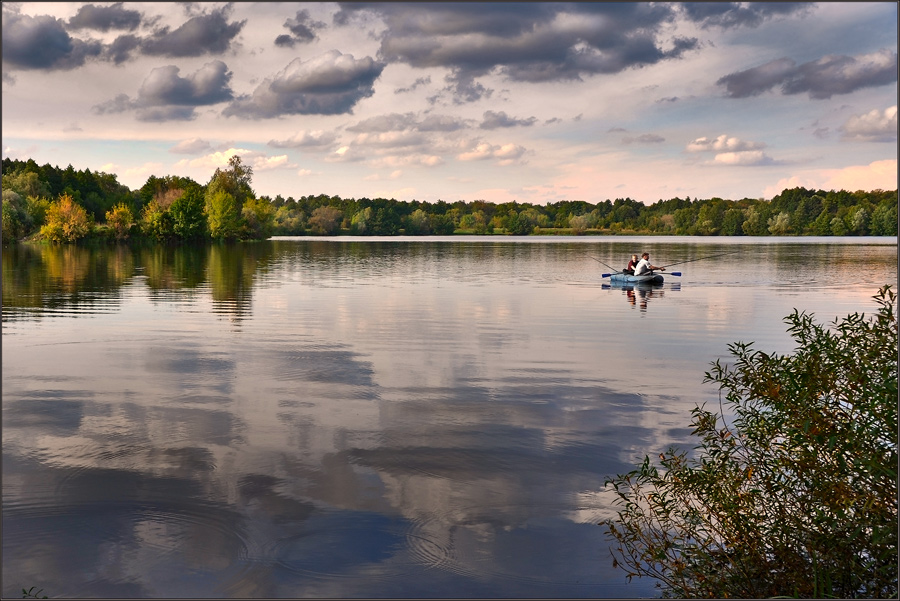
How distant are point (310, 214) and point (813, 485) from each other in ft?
629

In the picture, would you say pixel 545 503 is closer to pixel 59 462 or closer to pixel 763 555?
pixel 763 555

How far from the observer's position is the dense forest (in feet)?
362

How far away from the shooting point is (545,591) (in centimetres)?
750

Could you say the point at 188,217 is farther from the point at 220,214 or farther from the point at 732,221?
the point at 732,221

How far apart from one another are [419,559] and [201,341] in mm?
15463

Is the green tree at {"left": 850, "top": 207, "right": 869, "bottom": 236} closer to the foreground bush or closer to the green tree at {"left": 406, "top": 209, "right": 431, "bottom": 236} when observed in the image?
the green tree at {"left": 406, "top": 209, "right": 431, "bottom": 236}

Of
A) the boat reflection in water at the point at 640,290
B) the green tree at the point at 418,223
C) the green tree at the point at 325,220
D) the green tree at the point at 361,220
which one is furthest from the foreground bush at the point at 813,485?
the green tree at the point at 418,223

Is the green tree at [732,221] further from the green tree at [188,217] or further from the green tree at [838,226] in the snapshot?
the green tree at [188,217]

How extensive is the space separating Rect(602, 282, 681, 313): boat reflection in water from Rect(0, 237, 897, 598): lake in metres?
6.94

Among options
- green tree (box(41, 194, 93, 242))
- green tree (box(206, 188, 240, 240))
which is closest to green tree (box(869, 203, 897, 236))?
green tree (box(206, 188, 240, 240))

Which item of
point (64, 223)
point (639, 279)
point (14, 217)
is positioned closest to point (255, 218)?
point (64, 223)

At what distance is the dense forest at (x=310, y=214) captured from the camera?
110m

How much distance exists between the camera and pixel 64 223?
105 m

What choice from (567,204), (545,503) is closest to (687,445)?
(545,503)
